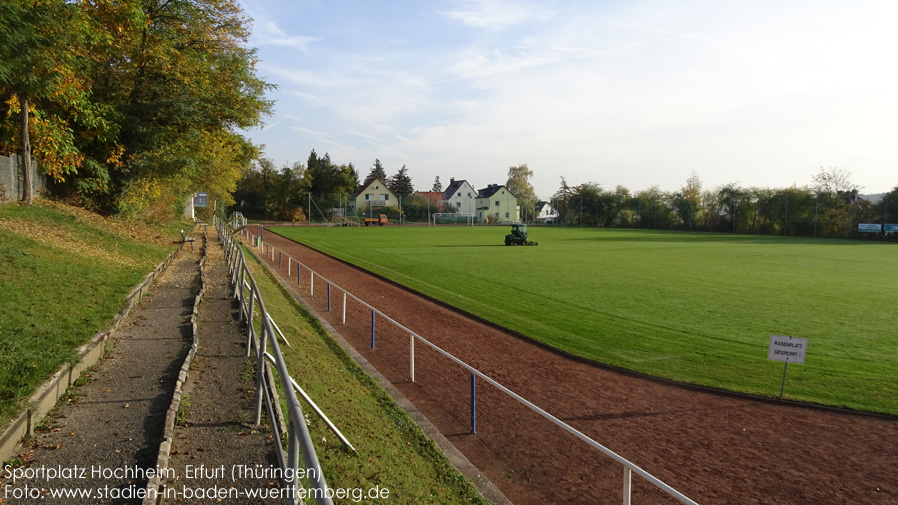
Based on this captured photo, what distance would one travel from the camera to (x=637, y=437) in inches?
319

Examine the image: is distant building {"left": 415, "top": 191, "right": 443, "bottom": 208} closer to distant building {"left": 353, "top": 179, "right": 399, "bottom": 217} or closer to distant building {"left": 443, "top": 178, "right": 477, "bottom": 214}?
distant building {"left": 443, "top": 178, "right": 477, "bottom": 214}

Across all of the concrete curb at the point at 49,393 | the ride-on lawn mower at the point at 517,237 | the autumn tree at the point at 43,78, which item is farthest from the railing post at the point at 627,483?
the ride-on lawn mower at the point at 517,237

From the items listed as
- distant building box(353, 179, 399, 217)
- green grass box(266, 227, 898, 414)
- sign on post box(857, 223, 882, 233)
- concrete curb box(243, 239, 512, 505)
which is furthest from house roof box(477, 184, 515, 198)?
concrete curb box(243, 239, 512, 505)

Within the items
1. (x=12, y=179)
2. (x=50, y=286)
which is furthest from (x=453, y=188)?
(x=50, y=286)

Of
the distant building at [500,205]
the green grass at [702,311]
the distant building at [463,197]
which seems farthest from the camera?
the distant building at [463,197]

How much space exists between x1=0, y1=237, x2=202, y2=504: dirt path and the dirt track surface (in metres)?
3.84

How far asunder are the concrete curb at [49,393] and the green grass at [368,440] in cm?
273

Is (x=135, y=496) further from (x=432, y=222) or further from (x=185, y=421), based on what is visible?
(x=432, y=222)

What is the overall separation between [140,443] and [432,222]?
309 ft

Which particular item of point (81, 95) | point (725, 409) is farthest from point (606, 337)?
point (81, 95)

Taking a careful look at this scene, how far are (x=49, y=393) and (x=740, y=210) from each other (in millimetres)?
88085

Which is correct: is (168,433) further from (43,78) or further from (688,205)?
(688,205)

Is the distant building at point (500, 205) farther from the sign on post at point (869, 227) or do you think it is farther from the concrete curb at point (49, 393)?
the concrete curb at point (49, 393)

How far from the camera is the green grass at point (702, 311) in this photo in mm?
10891
